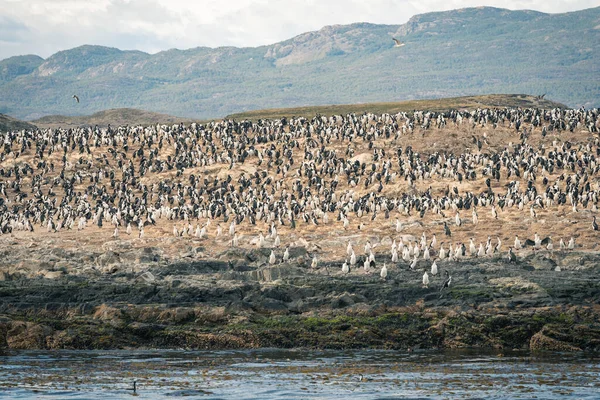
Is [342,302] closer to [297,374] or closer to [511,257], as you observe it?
[297,374]

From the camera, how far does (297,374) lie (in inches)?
955

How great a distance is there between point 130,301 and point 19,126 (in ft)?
245

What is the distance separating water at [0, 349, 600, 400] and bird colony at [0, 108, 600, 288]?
744cm

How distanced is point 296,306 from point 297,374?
652 centimetres

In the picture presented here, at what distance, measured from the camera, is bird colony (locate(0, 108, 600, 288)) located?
140 feet

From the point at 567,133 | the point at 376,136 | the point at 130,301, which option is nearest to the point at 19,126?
the point at 376,136

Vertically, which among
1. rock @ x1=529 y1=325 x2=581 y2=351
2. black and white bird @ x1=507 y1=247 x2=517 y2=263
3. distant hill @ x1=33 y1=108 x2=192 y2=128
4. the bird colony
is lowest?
rock @ x1=529 y1=325 x2=581 y2=351

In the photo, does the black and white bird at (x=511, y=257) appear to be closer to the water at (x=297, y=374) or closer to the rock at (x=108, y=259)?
the water at (x=297, y=374)

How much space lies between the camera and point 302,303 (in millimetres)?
30656

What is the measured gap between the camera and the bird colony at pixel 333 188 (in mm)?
42531

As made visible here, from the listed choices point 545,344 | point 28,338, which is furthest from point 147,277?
point 545,344

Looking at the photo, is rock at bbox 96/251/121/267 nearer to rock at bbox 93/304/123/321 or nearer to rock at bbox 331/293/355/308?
rock at bbox 93/304/123/321

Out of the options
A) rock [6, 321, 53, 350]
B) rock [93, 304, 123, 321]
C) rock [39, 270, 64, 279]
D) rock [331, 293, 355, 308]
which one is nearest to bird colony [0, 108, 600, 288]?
rock [331, 293, 355, 308]

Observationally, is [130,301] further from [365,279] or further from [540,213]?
[540,213]
